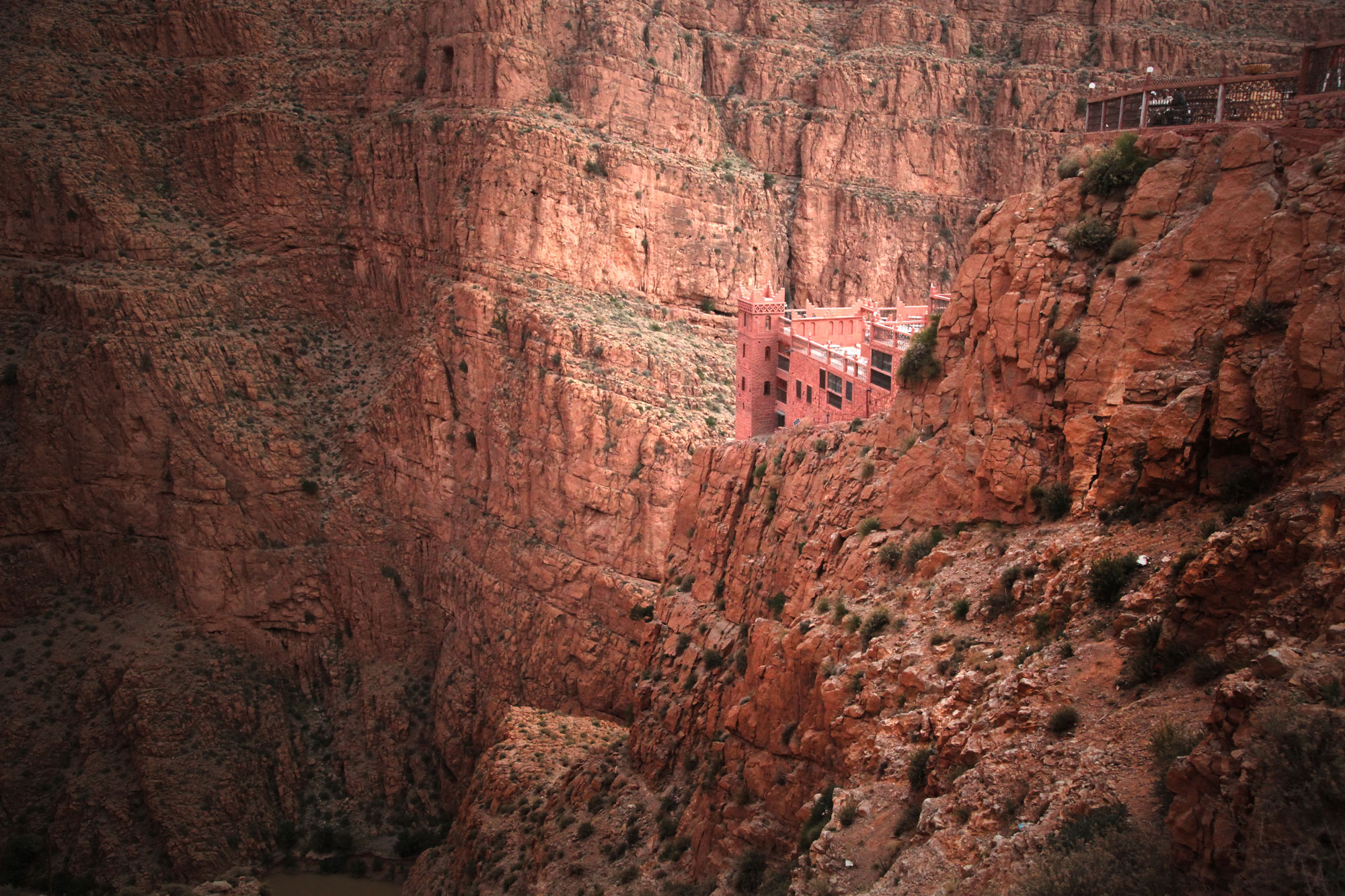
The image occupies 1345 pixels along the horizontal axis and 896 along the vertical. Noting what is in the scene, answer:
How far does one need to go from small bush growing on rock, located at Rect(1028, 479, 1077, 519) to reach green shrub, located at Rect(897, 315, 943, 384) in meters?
5.23

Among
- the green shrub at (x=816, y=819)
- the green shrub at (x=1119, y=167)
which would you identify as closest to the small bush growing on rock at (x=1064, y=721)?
the green shrub at (x=816, y=819)

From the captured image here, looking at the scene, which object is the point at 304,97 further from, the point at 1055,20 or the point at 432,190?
the point at 1055,20

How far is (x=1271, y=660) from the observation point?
13922mm

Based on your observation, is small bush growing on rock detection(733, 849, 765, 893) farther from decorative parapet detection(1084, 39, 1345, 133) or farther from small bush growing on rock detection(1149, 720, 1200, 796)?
decorative parapet detection(1084, 39, 1345, 133)

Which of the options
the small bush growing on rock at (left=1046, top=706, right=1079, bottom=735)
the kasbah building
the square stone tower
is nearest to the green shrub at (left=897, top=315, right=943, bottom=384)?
the kasbah building

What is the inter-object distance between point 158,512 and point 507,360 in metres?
20.7

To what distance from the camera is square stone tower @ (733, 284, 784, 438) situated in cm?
4153

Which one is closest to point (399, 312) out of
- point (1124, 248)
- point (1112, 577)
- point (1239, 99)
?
point (1124, 248)

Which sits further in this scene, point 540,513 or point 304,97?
point 304,97

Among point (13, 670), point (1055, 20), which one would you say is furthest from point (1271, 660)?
point (1055, 20)

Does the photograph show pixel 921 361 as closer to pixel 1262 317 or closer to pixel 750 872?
pixel 1262 317

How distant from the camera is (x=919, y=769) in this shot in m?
20.7

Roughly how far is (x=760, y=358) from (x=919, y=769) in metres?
22.7

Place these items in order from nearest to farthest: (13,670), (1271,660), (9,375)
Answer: (1271,660), (13,670), (9,375)
